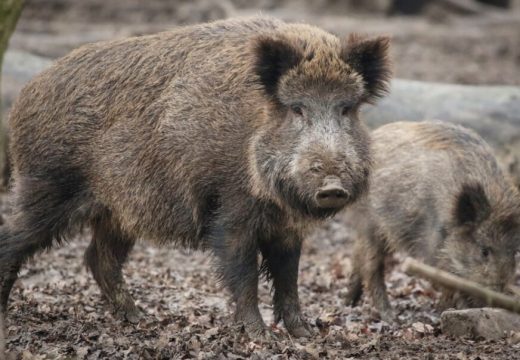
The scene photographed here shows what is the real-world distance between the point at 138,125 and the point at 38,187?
88 cm

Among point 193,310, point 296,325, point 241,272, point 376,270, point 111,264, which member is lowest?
point 376,270

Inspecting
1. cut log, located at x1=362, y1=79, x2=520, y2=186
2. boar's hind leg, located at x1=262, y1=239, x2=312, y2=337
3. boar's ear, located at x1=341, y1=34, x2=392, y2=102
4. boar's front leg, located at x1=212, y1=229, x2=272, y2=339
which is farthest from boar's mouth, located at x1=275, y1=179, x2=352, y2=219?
cut log, located at x1=362, y1=79, x2=520, y2=186

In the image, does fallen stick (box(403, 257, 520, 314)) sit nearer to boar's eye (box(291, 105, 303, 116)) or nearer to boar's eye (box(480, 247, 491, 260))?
boar's eye (box(291, 105, 303, 116))

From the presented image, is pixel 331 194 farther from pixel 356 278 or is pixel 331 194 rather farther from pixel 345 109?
pixel 356 278

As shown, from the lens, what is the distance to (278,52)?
261 inches

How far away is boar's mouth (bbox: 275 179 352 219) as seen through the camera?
6363mm

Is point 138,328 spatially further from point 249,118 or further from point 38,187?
point 249,118

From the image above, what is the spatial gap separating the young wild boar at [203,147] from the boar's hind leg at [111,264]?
0.01 metres

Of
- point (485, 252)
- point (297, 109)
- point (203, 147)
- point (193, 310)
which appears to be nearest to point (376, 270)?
point (485, 252)

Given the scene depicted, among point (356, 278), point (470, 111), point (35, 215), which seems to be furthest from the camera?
point (470, 111)

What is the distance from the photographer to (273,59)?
6.65 metres

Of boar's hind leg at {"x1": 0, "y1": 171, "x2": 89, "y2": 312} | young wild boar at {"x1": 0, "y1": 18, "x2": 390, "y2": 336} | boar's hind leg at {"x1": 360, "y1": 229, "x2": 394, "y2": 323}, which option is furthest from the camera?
boar's hind leg at {"x1": 360, "y1": 229, "x2": 394, "y2": 323}

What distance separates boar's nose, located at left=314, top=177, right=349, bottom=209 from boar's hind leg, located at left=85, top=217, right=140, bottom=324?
7.53 feet

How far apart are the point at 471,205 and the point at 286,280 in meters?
2.29
